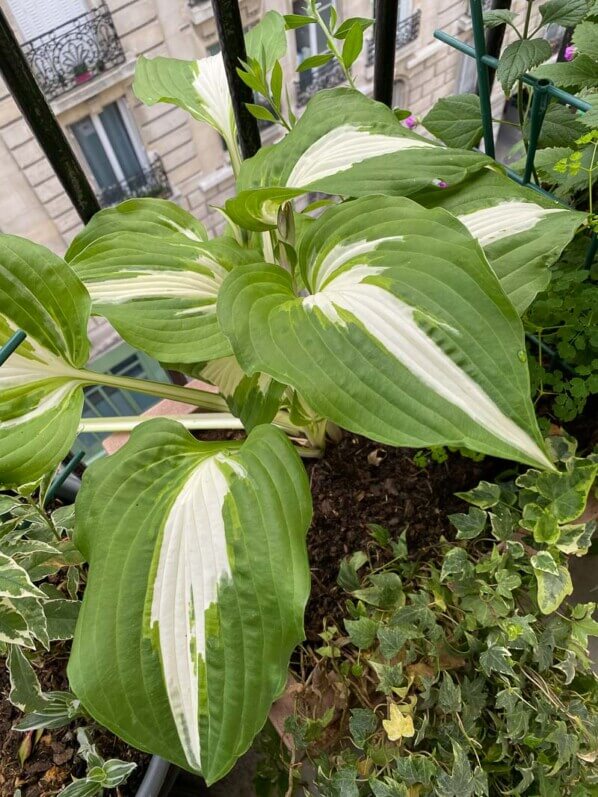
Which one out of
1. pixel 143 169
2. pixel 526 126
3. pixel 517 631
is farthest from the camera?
pixel 143 169

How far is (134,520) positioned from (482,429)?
1.06 ft

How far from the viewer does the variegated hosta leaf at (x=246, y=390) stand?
28.0 inches

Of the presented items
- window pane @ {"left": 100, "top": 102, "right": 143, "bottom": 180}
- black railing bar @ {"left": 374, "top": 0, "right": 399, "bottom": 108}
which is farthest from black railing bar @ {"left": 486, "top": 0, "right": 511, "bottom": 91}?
window pane @ {"left": 100, "top": 102, "right": 143, "bottom": 180}

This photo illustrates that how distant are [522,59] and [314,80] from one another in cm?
224

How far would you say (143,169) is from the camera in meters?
2.54

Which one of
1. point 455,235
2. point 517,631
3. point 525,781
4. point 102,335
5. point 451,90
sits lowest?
point 102,335

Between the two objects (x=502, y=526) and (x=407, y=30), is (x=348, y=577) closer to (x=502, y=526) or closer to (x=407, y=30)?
(x=502, y=526)

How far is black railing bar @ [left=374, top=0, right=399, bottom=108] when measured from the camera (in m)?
0.82

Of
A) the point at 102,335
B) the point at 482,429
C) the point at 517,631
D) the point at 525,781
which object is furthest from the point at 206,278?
the point at 102,335

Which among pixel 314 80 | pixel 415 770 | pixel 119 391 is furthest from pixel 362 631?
pixel 314 80

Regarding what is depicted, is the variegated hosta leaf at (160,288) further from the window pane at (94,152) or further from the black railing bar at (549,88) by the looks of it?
the window pane at (94,152)

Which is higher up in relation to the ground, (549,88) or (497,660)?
(549,88)

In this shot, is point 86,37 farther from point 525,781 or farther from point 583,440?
point 525,781

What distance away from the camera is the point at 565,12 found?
698 millimetres
